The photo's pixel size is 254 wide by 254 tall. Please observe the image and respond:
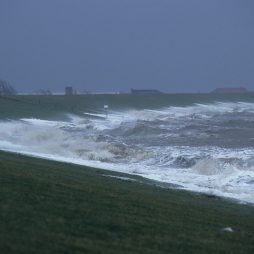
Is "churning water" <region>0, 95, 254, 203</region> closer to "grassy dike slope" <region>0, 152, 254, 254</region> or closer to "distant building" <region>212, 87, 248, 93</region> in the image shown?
"grassy dike slope" <region>0, 152, 254, 254</region>

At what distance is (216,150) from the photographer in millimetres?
32594

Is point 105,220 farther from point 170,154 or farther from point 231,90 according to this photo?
point 231,90

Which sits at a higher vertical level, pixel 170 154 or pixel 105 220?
pixel 105 220

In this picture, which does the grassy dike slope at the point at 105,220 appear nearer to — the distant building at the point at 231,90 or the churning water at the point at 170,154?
the churning water at the point at 170,154

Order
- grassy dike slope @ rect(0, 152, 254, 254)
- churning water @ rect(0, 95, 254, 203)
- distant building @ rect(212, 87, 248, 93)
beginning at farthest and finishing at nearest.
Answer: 1. distant building @ rect(212, 87, 248, 93)
2. churning water @ rect(0, 95, 254, 203)
3. grassy dike slope @ rect(0, 152, 254, 254)

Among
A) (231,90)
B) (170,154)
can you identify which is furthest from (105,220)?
(231,90)

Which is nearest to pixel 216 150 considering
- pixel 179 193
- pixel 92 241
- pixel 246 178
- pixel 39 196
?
pixel 246 178

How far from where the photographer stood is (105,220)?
9.60 meters

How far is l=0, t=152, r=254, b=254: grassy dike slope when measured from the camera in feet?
26.8

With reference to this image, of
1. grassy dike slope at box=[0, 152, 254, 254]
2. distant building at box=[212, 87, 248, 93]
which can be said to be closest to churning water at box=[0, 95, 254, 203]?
grassy dike slope at box=[0, 152, 254, 254]

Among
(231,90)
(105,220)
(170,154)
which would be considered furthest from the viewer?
A: (231,90)

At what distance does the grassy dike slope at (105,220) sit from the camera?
26.8 feet

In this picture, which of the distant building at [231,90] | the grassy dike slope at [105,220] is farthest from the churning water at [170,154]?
the distant building at [231,90]

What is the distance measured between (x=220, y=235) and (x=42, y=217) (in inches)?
93.7
